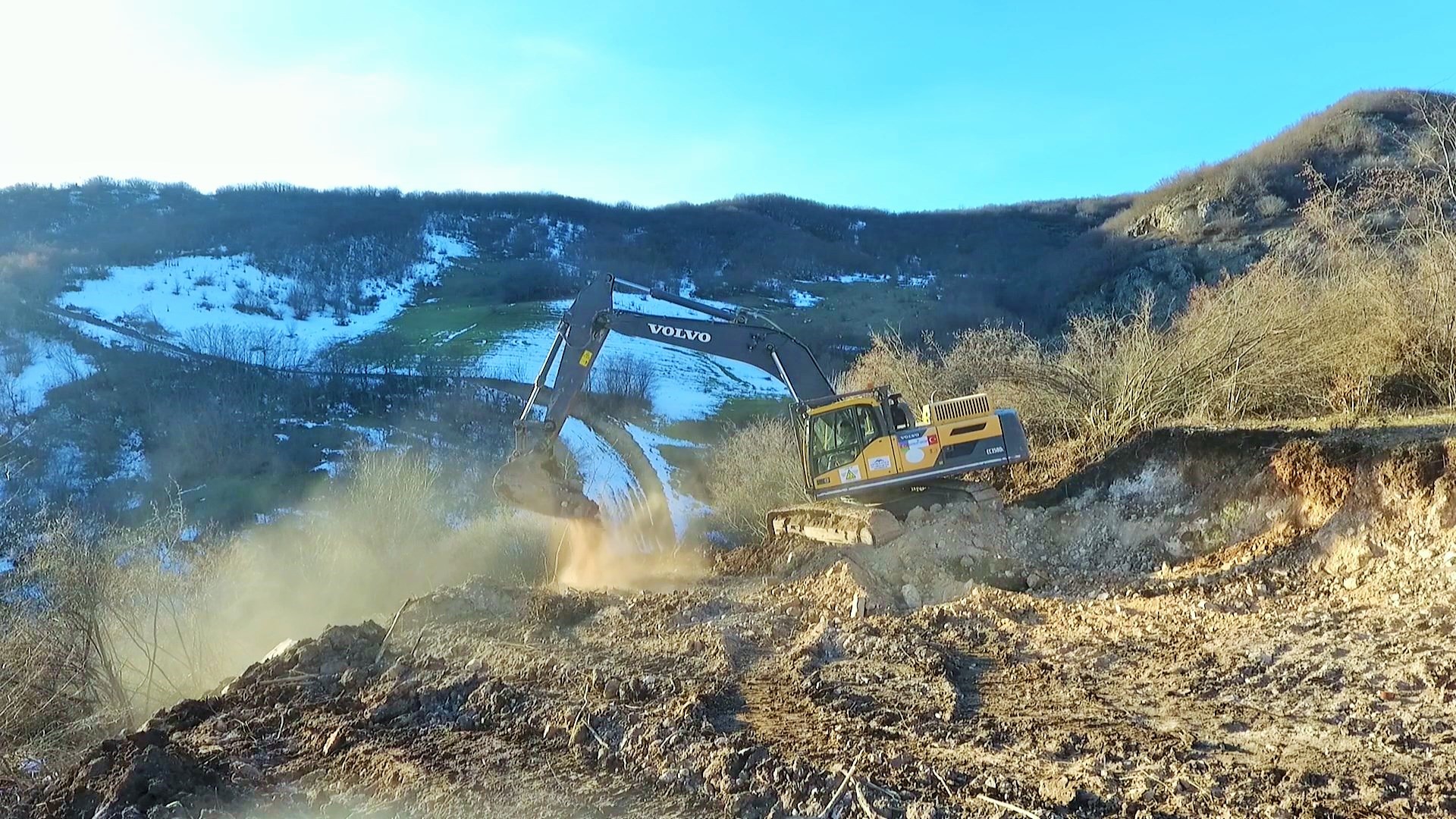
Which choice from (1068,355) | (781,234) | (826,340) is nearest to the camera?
(1068,355)

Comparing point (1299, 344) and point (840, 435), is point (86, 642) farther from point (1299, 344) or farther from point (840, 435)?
point (1299, 344)

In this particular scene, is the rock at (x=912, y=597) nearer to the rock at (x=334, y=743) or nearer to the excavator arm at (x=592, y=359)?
the excavator arm at (x=592, y=359)

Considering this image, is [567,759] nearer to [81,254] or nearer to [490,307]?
[490,307]

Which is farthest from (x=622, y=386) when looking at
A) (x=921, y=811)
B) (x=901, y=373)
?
(x=921, y=811)

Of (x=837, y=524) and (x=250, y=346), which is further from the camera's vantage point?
(x=250, y=346)

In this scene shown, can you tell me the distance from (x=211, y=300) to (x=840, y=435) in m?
59.4

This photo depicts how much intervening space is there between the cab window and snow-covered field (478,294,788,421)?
81.6 feet

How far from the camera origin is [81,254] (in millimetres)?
64875

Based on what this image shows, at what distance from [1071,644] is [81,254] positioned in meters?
78.4

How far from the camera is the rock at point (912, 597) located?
10.3 metres

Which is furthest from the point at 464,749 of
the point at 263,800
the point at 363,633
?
the point at 363,633

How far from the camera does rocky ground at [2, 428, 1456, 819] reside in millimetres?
4812

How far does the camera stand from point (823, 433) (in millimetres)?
12320

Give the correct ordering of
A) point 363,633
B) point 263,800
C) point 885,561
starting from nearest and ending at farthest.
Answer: point 263,800, point 363,633, point 885,561
